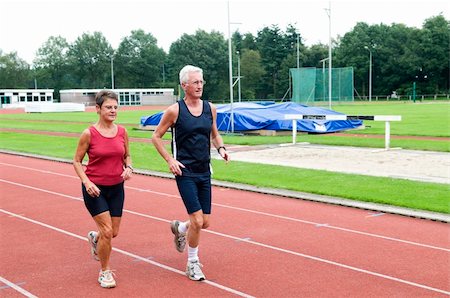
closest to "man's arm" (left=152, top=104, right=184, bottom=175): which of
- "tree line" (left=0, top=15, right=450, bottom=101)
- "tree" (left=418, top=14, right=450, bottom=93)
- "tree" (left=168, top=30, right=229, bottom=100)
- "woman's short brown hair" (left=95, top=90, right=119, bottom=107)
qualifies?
"woman's short brown hair" (left=95, top=90, right=119, bottom=107)

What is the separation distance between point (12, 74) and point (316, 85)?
234 ft

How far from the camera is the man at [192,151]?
5582 millimetres

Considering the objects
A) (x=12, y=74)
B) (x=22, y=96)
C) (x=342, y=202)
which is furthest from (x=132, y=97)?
(x=342, y=202)

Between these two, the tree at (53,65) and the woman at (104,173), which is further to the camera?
the tree at (53,65)

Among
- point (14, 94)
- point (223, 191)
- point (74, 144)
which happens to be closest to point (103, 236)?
point (223, 191)

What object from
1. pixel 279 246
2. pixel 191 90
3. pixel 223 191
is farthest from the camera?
pixel 223 191

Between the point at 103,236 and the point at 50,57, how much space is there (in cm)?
11169

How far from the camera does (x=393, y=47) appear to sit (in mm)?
91812

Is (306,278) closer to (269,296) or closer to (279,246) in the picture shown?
(269,296)

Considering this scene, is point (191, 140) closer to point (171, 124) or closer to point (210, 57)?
point (171, 124)

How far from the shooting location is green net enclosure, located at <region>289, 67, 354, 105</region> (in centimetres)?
5053

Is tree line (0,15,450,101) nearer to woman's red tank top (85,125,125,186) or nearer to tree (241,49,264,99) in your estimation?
tree (241,49,264,99)

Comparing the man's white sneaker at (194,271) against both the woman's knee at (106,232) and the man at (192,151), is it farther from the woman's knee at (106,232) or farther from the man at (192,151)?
the woman's knee at (106,232)

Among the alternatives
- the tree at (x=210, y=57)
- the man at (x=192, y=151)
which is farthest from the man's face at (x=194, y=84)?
the tree at (x=210, y=57)
